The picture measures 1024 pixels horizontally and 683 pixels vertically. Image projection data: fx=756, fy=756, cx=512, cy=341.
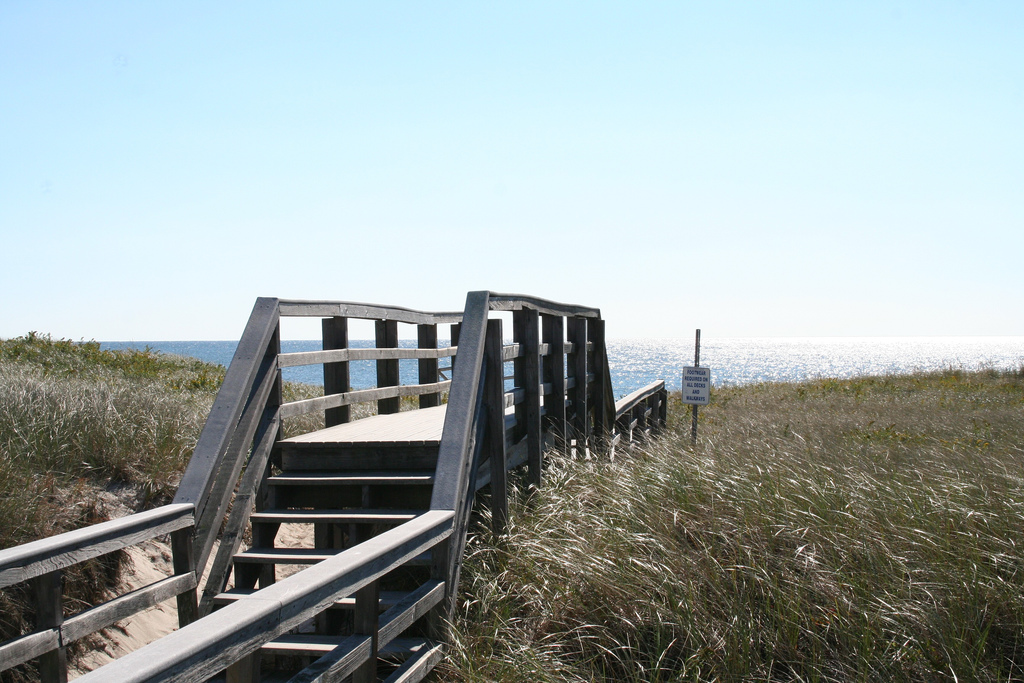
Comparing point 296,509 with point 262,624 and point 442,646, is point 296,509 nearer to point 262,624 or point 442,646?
point 442,646

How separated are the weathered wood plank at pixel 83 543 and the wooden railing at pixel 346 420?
0.06m

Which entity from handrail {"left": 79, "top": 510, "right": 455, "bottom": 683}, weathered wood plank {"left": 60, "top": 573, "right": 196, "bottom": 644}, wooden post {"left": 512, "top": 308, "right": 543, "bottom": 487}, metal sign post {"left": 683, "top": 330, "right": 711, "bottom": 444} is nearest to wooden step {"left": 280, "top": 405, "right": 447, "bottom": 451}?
wooden post {"left": 512, "top": 308, "right": 543, "bottom": 487}

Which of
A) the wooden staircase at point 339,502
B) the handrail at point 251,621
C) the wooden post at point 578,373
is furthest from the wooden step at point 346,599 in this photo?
the wooden post at point 578,373

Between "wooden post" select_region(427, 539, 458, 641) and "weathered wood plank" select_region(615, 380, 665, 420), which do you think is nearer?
"wooden post" select_region(427, 539, 458, 641)

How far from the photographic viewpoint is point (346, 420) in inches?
267

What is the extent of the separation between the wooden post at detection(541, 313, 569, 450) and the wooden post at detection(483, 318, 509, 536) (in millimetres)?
2026

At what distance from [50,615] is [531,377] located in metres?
3.80

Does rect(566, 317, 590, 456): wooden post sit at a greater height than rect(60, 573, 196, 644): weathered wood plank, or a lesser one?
greater

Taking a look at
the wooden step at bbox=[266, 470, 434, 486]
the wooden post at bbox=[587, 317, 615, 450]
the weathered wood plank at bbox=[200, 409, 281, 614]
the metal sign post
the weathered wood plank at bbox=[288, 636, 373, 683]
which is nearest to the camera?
the weathered wood plank at bbox=[288, 636, 373, 683]

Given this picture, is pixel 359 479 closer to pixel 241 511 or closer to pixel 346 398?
pixel 241 511

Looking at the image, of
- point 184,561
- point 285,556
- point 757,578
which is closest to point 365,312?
point 285,556

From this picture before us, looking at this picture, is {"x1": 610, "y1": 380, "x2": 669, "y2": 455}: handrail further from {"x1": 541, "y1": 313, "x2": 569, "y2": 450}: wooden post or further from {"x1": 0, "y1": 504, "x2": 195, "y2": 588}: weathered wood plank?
{"x1": 0, "y1": 504, "x2": 195, "y2": 588}: weathered wood plank

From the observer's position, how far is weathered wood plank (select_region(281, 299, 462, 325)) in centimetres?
540

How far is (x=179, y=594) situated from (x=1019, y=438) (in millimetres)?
7632
